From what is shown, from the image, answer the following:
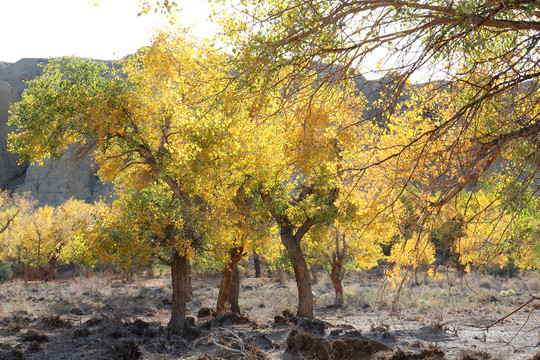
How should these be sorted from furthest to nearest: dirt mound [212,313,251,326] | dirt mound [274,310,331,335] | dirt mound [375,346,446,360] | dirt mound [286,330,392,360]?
dirt mound [212,313,251,326], dirt mound [274,310,331,335], dirt mound [286,330,392,360], dirt mound [375,346,446,360]

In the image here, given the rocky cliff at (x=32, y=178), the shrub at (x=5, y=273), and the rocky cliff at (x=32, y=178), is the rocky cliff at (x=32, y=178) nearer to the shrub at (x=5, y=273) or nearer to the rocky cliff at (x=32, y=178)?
the rocky cliff at (x=32, y=178)

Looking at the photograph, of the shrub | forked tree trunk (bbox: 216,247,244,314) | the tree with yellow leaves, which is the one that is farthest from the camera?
the shrub

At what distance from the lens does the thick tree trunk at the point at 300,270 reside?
1413cm

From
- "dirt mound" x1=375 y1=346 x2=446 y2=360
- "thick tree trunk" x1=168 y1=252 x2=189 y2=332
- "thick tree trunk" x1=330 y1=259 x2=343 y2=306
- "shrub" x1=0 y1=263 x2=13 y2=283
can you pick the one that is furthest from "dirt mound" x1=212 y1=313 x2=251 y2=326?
"shrub" x1=0 y1=263 x2=13 y2=283

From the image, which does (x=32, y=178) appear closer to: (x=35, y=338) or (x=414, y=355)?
(x=35, y=338)

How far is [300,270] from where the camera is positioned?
46.2 ft

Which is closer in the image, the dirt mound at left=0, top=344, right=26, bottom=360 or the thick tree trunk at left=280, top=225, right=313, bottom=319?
the dirt mound at left=0, top=344, right=26, bottom=360

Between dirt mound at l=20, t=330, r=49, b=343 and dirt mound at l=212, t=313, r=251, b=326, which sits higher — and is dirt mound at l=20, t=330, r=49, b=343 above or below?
above

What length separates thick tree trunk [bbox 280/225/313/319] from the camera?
14127mm

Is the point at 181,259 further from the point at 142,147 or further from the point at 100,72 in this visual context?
the point at 100,72

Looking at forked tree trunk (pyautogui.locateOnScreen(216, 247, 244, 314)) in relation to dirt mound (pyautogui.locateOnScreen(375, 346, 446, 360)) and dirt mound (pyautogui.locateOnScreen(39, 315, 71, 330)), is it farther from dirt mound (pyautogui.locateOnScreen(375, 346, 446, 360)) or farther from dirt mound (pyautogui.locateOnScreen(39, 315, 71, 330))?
dirt mound (pyautogui.locateOnScreen(375, 346, 446, 360))

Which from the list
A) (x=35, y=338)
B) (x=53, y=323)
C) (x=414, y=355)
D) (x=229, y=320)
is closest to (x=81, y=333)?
(x=35, y=338)

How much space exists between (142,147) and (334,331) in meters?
7.08

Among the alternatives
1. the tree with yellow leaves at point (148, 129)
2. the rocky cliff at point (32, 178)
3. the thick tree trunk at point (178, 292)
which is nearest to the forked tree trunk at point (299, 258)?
the tree with yellow leaves at point (148, 129)
